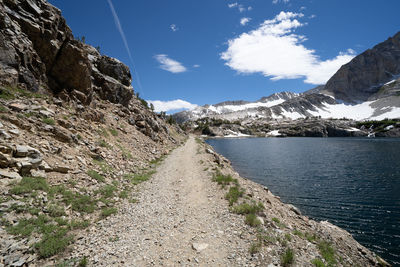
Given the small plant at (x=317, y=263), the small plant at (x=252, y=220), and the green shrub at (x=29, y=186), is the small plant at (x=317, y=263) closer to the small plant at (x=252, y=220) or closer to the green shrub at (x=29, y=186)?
the small plant at (x=252, y=220)

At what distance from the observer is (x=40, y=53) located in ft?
80.4

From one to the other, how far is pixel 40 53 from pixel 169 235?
29217 mm

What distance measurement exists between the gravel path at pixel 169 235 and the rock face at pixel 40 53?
19.5 metres

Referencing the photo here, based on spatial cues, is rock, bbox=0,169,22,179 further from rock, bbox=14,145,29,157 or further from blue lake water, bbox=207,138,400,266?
blue lake water, bbox=207,138,400,266

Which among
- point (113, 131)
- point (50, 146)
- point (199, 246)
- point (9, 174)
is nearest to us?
point (199, 246)

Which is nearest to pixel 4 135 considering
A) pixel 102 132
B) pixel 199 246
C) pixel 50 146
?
pixel 50 146

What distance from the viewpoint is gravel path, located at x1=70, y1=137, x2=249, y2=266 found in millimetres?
8547

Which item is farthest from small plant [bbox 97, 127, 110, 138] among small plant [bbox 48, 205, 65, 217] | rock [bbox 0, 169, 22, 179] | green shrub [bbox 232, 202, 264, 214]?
green shrub [bbox 232, 202, 264, 214]

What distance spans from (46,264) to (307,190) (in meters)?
32.9

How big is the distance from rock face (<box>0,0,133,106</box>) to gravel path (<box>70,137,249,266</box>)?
1951 cm

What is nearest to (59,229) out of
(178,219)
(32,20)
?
(178,219)

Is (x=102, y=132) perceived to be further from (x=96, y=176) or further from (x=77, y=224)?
(x=77, y=224)

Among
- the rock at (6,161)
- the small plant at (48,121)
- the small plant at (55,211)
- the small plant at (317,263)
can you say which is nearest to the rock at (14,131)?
A: the rock at (6,161)

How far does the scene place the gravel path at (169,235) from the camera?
855 cm
